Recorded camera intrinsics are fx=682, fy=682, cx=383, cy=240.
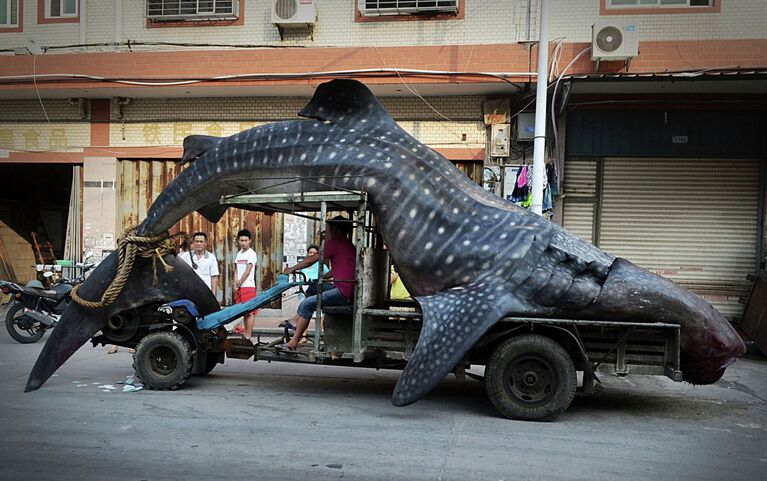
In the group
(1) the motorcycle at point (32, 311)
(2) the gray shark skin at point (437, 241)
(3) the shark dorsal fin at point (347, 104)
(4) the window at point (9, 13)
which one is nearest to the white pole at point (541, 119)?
(2) the gray shark skin at point (437, 241)

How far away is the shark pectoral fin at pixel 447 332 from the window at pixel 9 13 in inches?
482

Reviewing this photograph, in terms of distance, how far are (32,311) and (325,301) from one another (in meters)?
5.84

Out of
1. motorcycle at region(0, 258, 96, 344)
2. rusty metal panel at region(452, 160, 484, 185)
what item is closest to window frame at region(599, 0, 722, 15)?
rusty metal panel at region(452, 160, 484, 185)

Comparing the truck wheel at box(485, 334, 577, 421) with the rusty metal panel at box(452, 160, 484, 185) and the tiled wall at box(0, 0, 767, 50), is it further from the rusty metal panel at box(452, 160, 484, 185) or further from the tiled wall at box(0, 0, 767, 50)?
the tiled wall at box(0, 0, 767, 50)

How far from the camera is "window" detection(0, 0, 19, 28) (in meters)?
13.8

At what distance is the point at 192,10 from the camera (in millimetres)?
13070

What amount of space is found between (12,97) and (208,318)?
9.68 metres

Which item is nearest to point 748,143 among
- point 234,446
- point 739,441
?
point 739,441

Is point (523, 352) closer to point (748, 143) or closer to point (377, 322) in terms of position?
point (377, 322)

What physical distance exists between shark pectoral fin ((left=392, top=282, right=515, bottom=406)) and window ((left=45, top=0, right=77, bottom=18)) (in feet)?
Answer: 37.1

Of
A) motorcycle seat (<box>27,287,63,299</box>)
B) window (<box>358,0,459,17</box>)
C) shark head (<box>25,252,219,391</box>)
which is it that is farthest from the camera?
window (<box>358,0,459,17</box>)

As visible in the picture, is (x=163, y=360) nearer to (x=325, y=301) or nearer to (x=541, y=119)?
(x=325, y=301)

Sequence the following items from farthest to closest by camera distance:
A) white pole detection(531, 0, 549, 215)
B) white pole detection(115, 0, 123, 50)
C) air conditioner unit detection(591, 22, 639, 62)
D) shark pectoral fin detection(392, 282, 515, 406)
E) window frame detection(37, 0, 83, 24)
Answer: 1. window frame detection(37, 0, 83, 24)
2. white pole detection(115, 0, 123, 50)
3. air conditioner unit detection(591, 22, 639, 62)
4. white pole detection(531, 0, 549, 215)
5. shark pectoral fin detection(392, 282, 515, 406)

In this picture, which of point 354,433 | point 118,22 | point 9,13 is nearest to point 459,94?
point 118,22
